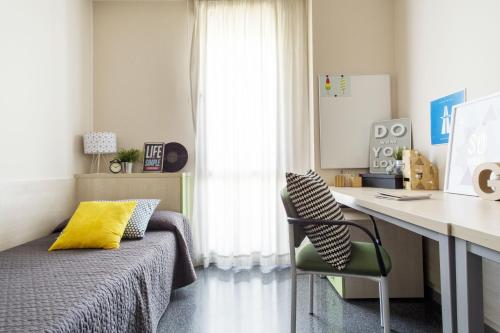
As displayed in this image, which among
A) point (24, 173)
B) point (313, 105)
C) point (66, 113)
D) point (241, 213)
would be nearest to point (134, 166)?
point (66, 113)

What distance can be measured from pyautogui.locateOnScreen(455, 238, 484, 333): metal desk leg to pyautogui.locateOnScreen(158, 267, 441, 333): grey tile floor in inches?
42.2

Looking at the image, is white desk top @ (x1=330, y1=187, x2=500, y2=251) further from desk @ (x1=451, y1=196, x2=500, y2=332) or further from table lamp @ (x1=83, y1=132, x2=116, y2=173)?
table lamp @ (x1=83, y1=132, x2=116, y2=173)

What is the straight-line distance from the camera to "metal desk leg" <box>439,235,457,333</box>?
2.72ft

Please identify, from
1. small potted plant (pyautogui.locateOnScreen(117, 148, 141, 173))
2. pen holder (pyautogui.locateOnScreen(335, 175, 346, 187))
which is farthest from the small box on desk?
small potted plant (pyautogui.locateOnScreen(117, 148, 141, 173))

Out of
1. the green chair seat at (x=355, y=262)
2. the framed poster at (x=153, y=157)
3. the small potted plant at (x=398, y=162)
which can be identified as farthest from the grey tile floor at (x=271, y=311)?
the framed poster at (x=153, y=157)

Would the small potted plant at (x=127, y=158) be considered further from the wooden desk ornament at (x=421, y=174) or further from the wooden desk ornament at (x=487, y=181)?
the wooden desk ornament at (x=487, y=181)

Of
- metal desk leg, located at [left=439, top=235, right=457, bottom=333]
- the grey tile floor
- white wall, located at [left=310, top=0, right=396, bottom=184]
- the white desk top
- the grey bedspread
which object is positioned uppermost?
white wall, located at [left=310, top=0, right=396, bottom=184]

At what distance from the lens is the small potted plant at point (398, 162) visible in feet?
7.24

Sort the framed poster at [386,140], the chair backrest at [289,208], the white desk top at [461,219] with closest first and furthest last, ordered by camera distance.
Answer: the white desk top at [461,219] < the chair backrest at [289,208] < the framed poster at [386,140]

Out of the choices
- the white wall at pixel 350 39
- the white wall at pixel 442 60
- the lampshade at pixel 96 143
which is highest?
the white wall at pixel 350 39

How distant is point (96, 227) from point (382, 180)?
6.90 ft

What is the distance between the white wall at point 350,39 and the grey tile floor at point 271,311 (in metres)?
1.05

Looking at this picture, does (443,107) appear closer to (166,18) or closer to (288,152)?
(288,152)

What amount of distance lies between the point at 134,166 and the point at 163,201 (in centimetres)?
58
